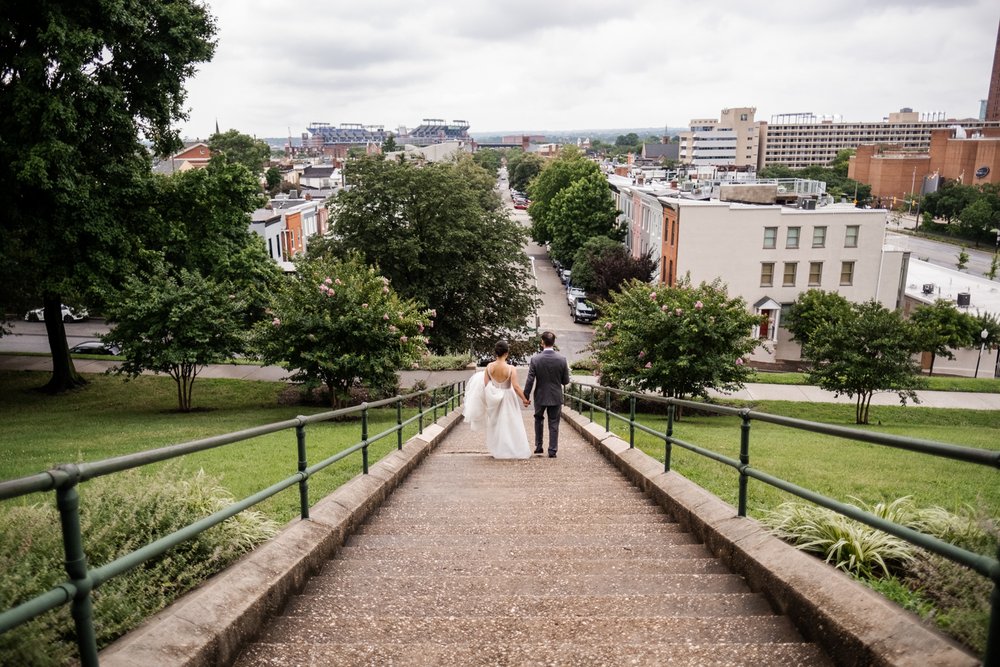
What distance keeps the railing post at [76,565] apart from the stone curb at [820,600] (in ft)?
10.5

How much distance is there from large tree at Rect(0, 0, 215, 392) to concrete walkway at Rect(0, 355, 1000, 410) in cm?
871

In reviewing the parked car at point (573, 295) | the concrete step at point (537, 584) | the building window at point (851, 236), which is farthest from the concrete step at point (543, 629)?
the parked car at point (573, 295)

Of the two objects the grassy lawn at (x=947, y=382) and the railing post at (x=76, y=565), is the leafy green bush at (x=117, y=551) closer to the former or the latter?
the railing post at (x=76, y=565)

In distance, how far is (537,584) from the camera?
4.48 meters

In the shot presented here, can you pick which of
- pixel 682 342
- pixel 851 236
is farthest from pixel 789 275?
pixel 682 342

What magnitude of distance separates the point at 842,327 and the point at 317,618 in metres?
22.2

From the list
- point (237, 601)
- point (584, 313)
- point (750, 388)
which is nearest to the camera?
point (237, 601)

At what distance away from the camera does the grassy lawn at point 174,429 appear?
9336mm

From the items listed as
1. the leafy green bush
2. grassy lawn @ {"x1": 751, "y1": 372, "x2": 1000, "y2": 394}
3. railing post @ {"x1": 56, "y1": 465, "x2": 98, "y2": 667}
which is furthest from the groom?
grassy lawn @ {"x1": 751, "y1": 372, "x2": 1000, "y2": 394}

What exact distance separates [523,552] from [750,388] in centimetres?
2622

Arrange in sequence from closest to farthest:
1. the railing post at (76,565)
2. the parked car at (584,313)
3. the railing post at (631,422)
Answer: the railing post at (76,565) < the railing post at (631,422) < the parked car at (584,313)

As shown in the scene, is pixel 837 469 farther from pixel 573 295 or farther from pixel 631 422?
pixel 573 295

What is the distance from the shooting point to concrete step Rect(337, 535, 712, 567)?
5.04 metres

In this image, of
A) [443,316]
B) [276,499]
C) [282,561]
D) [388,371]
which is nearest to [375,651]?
[282,561]
